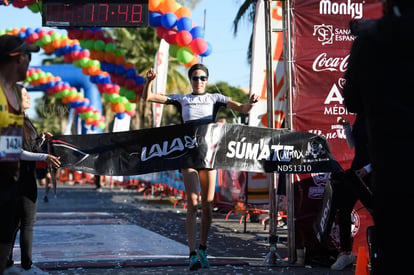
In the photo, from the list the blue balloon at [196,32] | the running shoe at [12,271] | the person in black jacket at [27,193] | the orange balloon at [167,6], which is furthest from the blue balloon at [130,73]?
the running shoe at [12,271]

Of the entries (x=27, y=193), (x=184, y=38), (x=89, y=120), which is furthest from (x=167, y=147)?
(x=89, y=120)

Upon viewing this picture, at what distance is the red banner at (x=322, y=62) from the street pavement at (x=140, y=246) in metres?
1.39

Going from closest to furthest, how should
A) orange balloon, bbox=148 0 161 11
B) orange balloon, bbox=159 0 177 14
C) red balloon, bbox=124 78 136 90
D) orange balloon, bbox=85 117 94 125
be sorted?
orange balloon, bbox=148 0 161 11
orange balloon, bbox=159 0 177 14
red balloon, bbox=124 78 136 90
orange balloon, bbox=85 117 94 125

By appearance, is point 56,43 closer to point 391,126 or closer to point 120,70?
point 120,70

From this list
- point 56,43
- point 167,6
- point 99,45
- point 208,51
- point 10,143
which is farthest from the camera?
point 56,43

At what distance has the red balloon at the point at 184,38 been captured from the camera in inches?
516

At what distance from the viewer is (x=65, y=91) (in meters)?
32.2

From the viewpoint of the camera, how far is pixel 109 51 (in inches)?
734

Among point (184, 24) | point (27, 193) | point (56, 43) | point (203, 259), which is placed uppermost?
point (56, 43)

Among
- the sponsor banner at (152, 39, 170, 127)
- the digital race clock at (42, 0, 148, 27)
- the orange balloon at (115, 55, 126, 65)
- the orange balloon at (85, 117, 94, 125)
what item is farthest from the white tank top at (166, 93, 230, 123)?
the orange balloon at (85, 117, 94, 125)

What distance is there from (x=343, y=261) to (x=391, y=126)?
16.8ft

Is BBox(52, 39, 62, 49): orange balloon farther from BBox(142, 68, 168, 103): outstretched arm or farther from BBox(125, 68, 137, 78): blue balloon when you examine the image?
BBox(142, 68, 168, 103): outstretched arm

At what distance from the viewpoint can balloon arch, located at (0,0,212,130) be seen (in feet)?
42.7

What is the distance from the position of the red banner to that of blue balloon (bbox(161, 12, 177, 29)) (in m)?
4.88
